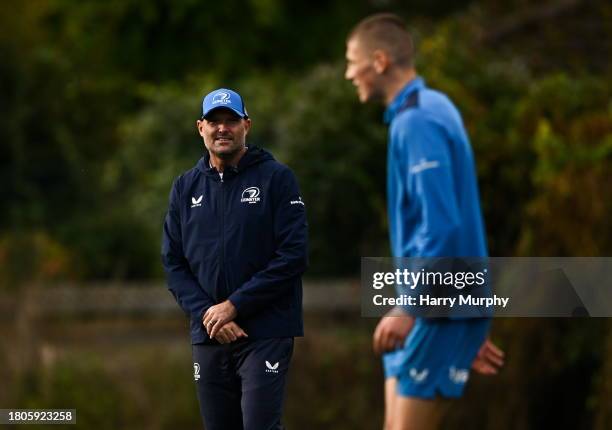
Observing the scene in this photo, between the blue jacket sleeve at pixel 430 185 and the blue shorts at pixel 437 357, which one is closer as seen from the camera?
Answer: the blue jacket sleeve at pixel 430 185

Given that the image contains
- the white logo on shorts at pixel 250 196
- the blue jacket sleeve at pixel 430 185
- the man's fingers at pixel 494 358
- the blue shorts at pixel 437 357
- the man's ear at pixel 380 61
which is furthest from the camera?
the man's ear at pixel 380 61

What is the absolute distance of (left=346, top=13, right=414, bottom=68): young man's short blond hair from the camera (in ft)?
21.5

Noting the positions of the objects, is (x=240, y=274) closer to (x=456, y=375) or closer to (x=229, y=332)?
(x=229, y=332)

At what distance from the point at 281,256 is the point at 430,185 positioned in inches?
42.8

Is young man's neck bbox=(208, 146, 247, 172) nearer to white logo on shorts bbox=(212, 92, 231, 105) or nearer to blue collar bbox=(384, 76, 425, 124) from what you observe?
white logo on shorts bbox=(212, 92, 231, 105)

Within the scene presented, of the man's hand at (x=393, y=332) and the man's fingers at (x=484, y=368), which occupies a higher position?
the man's hand at (x=393, y=332)

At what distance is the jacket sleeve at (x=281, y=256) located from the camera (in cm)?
509

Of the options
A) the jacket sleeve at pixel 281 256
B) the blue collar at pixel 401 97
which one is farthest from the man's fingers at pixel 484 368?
the jacket sleeve at pixel 281 256

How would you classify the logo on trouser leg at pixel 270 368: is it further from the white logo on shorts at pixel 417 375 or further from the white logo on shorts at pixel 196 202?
the white logo on shorts at pixel 417 375

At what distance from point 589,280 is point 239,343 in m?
4.85

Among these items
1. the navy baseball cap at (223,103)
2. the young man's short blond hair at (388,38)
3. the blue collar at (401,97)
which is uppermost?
the young man's short blond hair at (388,38)

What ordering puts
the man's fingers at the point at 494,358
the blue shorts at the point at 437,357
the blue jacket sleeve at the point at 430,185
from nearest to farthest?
the blue jacket sleeve at the point at 430,185 < the blue shorts at the point at 437,357 < the man's fingers at the point at 494,358

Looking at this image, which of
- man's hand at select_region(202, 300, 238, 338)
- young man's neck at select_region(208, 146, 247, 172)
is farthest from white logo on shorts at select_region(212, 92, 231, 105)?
man's hand at select_region(202, 300, 238, 338)

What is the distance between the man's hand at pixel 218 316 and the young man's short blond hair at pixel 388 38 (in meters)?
1.97
